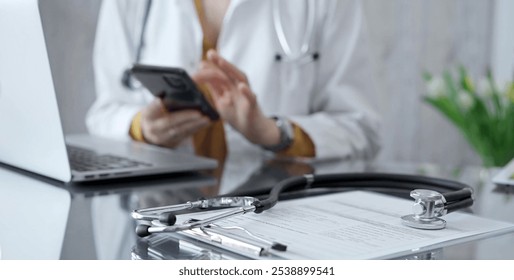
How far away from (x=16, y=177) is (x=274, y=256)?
1.42 feet

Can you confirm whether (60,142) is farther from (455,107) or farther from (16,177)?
(455,107)

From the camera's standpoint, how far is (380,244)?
436 millimetres

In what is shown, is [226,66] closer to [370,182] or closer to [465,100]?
[370,182]

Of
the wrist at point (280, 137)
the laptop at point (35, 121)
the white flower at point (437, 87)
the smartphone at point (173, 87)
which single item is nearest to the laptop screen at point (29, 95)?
the laptop at point (35, 121)

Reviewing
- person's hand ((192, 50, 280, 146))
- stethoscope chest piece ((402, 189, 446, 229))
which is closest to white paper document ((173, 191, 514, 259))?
stethoscope chest piece ((402, 189, 446, 229))

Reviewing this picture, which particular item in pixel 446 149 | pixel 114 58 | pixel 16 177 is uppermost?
pixel 114 58

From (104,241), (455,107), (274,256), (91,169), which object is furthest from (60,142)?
(455,107)

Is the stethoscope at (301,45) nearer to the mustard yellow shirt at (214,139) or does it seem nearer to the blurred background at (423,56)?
the mustard yellow shirt at (214,139)

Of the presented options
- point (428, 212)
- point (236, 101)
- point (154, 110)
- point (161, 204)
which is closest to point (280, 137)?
point (236, 101)

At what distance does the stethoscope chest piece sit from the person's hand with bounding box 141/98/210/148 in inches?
21.3

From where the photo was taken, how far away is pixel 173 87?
0.91 m

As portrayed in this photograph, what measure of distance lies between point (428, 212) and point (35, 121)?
15.9 inches

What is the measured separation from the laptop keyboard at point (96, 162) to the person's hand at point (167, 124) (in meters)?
0.15

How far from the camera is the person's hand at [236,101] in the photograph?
101 centimetres
